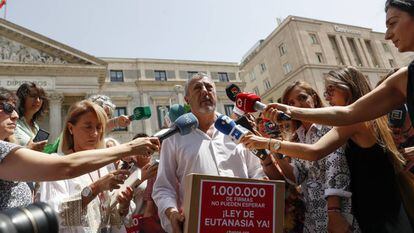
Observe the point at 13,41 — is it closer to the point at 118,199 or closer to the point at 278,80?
the point at 278,80

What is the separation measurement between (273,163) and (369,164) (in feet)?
2.34

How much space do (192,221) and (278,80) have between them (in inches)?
1513

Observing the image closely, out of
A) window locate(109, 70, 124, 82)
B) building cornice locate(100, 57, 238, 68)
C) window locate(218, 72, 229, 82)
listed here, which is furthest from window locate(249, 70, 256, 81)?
window locate(109, 70, 124, 82)

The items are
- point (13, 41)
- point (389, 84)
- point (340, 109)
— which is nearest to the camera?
point (389, 84)

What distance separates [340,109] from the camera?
209cm

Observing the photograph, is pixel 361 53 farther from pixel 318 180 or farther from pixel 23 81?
pixel 318 180

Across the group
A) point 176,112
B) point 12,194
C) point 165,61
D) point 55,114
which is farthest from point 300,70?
point 12,194

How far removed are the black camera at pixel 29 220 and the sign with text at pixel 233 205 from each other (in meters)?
0.84

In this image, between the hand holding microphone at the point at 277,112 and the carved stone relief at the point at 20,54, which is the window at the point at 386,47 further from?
the hand holding microphone at the point at 277,112

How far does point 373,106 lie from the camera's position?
1955 mm

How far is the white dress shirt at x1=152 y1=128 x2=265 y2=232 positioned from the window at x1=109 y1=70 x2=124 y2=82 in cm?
3334

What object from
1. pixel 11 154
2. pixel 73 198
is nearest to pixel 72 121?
pixel 73 198

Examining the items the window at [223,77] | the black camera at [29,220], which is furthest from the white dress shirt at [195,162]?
the window at [223,77]

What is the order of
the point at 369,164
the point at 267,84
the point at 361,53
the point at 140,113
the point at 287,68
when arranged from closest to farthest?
the point at 369,164
the point at 140,113
the point at 287,68
the point at 361,53
the point at 267,84
